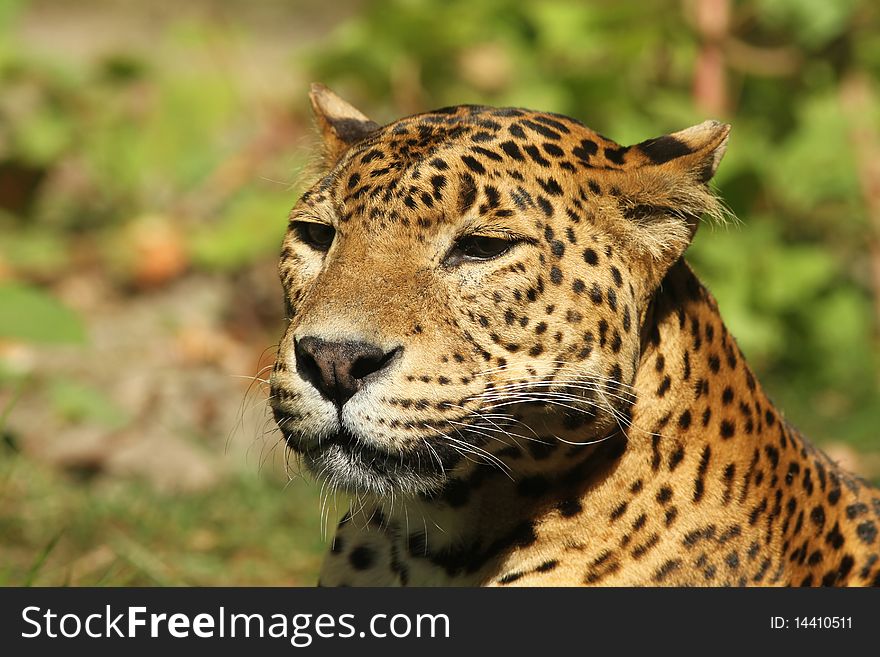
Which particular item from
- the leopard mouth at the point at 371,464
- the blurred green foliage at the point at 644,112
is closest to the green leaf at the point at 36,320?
the leopard mouth at the point at 371,464

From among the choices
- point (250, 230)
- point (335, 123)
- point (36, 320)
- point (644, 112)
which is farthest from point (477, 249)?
point (250, 230)

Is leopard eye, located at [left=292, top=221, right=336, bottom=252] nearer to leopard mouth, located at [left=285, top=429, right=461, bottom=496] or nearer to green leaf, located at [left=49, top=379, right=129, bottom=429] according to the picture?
leopard mouth, located at [left=285, top=429, right=461, bottom=496]

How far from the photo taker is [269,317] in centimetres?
1032

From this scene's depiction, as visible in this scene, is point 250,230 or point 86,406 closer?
point 86,406

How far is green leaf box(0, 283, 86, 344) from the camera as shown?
5039 millimetres

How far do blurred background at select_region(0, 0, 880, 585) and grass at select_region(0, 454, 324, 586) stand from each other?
2 centimetres

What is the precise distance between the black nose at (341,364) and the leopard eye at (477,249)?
1.42ft

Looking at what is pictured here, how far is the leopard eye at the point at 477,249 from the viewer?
3768 millimetres

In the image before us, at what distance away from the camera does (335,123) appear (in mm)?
4605

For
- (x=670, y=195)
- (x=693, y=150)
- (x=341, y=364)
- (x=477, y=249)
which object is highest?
(x=693, y=150)

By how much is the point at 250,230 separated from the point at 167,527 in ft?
8.78

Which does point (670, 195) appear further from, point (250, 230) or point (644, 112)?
point (250, 230)

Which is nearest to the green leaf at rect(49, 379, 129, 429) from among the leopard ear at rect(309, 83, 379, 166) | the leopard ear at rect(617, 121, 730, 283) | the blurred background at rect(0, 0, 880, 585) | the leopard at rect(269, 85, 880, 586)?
the blurred background at rect(0, 0, 880, 585)

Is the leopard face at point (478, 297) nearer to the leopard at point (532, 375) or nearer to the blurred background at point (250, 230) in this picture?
the leopard at point (532, 375)
